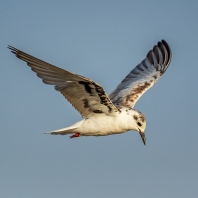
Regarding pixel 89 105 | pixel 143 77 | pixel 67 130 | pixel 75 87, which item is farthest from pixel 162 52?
pixel 75 87

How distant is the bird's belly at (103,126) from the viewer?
42.8 ft

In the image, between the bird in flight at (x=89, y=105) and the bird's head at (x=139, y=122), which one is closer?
the bird in flight at (x=89, y=105)

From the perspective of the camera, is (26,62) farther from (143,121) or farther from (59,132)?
(143,121)

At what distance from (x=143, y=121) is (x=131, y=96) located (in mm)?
2301

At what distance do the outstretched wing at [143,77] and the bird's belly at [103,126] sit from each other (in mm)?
1869

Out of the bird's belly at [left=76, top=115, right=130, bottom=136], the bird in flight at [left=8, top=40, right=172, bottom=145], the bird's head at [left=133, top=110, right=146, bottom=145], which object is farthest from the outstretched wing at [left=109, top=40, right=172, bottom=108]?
the bird's belly at [left=76, top=115, right=130, bottom=136]

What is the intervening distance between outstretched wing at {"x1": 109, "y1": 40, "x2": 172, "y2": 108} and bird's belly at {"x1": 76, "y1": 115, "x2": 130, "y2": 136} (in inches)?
73.6

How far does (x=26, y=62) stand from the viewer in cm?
1205

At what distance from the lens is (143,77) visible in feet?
57.3

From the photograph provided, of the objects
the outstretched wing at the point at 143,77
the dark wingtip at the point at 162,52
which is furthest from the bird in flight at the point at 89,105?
the dark wingtip at the point at 162,52

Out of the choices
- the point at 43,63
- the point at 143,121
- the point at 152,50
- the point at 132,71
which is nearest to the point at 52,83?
the point at 43,63

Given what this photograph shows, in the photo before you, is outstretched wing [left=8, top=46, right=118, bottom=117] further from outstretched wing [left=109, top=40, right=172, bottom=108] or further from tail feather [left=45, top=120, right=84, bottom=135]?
outstretched wing [left=109, top=40, right=172, bottom=108]

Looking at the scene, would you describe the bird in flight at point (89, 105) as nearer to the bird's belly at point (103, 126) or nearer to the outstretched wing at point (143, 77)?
the bird's belly at point (103, 126)

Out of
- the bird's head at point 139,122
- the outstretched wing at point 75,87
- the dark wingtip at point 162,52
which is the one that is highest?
the dark wingtip at point 162,52
